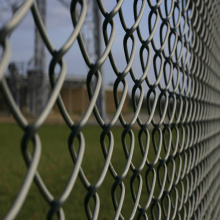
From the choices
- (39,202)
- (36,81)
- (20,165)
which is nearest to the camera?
(39,202)

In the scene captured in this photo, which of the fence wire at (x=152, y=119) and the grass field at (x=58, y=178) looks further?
the grass field at (x=58, y=178)

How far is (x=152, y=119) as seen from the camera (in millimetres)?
1146

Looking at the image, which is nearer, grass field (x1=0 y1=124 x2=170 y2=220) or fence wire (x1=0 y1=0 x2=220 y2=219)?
fence wire (x1=0 y1=0 x2=220 y2=219)

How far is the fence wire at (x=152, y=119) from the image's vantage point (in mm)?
523

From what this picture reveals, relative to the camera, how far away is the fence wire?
0.52m

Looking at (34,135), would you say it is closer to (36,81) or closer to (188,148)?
(188,148)

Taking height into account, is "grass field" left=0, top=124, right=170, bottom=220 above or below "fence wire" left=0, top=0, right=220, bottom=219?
below

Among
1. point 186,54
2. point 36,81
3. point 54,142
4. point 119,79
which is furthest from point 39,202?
point 36,81

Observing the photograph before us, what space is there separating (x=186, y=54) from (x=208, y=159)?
884 mm

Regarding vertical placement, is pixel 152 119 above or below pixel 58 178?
above

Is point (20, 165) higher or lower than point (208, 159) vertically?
lower

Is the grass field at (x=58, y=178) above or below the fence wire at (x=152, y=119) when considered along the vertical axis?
below

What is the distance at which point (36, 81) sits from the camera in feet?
71.5

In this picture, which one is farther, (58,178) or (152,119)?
(58,178)
